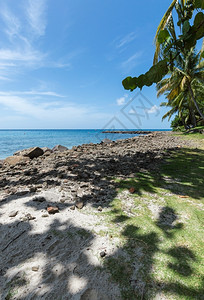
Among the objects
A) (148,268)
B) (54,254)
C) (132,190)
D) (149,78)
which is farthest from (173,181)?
(54,254)

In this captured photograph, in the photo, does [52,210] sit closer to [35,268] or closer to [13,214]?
[13,214]

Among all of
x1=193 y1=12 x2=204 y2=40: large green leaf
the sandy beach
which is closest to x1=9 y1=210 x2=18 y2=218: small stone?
the sandy beach

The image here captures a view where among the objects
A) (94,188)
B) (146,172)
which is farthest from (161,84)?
(94,188)

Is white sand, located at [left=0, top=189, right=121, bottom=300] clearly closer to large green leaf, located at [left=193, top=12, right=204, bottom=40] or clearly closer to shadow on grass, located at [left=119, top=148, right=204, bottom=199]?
shadow on grass, located at [left=119, top=148, right=204, bottom=199]

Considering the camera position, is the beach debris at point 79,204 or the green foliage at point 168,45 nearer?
the green foliage at point 168,45

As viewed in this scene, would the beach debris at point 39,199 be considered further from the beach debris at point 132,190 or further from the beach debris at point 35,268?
the beach debris at point 132,190

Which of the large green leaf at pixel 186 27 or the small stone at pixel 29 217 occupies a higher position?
the large green leaf at pixel 186 27

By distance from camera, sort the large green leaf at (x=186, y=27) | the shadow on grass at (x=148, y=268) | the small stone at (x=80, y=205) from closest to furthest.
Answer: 1. the shadow on grass at (x=148, y=268)
2. the large green leaf at (x=186, y=27)
3. the small stone at (x=80, y=205)

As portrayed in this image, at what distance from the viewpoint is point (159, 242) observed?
6.81 feet

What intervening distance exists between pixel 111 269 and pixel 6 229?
5.15 ft

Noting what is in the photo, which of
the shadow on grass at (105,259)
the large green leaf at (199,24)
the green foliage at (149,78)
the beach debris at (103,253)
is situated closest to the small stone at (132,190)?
the shadow on grass at (105,259)

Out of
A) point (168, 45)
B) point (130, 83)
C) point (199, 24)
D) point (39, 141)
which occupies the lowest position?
point (39, 141)

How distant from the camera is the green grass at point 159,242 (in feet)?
4.99

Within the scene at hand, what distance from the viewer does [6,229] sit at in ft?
7.51
